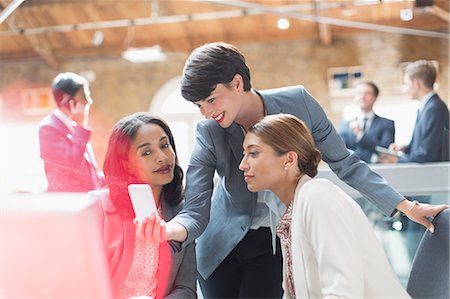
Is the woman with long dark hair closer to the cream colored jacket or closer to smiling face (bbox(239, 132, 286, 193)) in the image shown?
smiling face (bbox(239, 132, 286, 193))

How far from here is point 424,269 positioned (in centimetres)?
183

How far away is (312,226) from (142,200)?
0.39 metres

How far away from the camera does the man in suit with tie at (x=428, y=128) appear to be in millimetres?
3254

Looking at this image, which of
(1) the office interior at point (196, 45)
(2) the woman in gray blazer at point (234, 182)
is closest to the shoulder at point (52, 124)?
(2) the woman in gray blazer at point (234, 182)

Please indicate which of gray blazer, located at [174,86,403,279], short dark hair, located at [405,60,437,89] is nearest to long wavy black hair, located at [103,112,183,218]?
gray blazer, located at [174,86,403,279]

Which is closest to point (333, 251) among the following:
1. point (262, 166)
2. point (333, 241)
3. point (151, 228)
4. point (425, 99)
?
point (333, 241)

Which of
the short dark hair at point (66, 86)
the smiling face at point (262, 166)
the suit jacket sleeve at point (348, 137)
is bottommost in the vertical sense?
the suit jacket sleeve at point (348, 137)

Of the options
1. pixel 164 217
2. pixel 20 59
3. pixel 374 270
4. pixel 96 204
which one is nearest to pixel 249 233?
pixel 164 217

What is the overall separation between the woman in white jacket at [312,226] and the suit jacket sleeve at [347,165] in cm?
27

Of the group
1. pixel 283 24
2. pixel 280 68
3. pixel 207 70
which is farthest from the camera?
pixel 280 68

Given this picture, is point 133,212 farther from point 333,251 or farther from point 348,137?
point 348,137

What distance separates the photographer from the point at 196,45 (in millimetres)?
9172

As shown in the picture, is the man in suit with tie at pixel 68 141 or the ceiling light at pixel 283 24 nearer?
the man in suit with tie at pixel 68 141

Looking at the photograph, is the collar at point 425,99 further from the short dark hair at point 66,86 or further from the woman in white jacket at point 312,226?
the woman in white jacket at point 312,226
